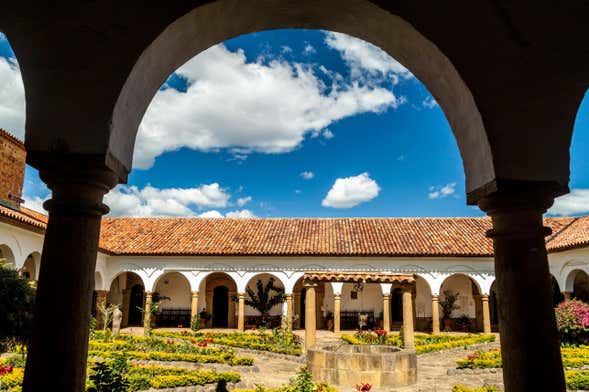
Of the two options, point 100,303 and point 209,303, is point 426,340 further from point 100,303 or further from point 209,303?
point 100,303

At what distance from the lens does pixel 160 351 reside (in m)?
14.5

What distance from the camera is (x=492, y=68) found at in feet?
9.49

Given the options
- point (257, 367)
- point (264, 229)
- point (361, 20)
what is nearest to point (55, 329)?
point (361, 20)

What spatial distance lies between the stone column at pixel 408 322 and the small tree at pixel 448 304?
9830 millimetres

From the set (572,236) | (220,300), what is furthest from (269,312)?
(572,236)

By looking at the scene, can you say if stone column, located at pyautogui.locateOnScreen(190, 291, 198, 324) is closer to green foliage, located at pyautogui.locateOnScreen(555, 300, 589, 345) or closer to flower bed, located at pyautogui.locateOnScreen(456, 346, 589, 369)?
flower bed, located at pyautogui.locateOnScreen(456, 346, 589, 369)

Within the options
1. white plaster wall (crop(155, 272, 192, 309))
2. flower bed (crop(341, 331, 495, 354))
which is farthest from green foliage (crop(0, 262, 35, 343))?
white plaster wall (crop(155, 272, 192, 309))

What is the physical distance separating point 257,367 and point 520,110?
37.2 feet

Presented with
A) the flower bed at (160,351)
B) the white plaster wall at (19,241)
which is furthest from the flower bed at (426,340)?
the white plaster wall at (19,241)

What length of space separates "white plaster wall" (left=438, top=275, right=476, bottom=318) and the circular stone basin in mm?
14909

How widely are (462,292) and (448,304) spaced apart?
4.80 feet

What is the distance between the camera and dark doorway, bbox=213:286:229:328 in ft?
83.6

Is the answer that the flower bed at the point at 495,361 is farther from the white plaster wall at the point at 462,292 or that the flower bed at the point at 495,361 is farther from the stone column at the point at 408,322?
the white plaster wall at the point at 462,292

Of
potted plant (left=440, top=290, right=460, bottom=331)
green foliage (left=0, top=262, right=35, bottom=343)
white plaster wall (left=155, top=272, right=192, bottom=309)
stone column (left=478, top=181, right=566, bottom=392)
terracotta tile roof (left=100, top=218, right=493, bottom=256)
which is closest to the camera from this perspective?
stone column (left=478, top=181, right=566, bottom=392)
